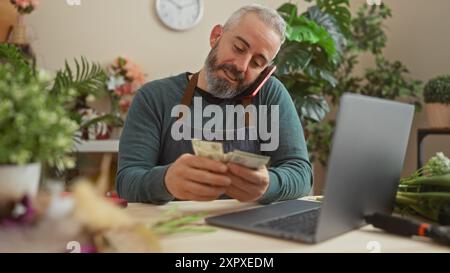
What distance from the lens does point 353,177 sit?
2.39 ft

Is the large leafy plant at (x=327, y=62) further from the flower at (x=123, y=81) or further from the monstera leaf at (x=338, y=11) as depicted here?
the flower at (x=123, y=81)

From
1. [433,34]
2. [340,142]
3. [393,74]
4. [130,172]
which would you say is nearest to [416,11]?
[433,34]

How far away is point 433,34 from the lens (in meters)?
3.26

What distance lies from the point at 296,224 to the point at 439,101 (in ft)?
7.87

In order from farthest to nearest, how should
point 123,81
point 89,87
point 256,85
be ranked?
1. point 123,81
2. point 89,87
3. point 256,85

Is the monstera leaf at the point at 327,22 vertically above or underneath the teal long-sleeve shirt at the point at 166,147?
above

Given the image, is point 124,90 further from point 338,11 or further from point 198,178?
point 198,178

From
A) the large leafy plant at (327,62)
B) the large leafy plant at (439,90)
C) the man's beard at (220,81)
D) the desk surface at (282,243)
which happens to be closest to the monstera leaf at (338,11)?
the large leafy plant at (327,62)

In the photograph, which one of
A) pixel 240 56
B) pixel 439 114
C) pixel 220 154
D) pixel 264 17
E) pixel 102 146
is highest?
pixel 264 17

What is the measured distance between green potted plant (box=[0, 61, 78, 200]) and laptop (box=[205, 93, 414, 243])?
357 millimetres

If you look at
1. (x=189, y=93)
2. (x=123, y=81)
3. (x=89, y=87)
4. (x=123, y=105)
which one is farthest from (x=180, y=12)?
(x=189, y=93)

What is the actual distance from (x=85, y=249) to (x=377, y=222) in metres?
0.53

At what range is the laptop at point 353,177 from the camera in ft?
2.24
